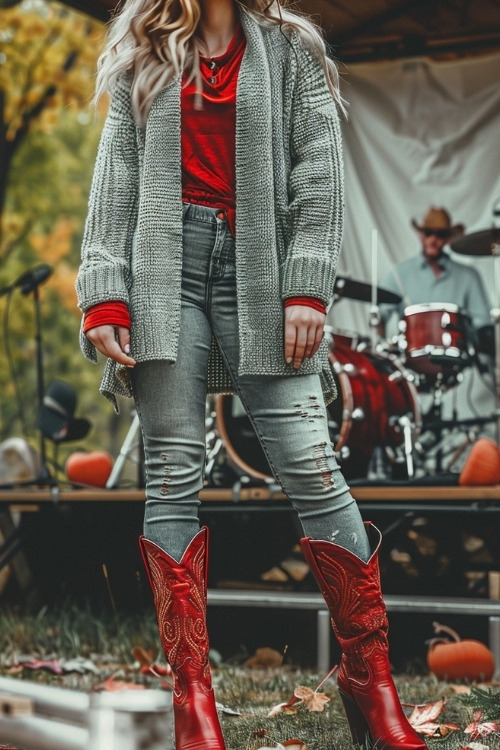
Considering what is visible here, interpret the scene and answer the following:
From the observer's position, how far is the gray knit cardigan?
7.32 feet

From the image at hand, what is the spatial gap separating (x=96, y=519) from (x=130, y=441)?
0.84 m

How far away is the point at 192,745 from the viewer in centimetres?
206

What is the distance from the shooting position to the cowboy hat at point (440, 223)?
6.09 meters

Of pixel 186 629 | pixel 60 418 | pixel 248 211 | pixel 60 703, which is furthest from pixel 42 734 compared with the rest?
pixel 60 418

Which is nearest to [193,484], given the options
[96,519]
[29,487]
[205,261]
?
[205,261]

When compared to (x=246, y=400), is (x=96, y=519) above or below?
below

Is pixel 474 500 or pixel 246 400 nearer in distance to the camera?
pixel 246 400

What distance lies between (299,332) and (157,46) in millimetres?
701

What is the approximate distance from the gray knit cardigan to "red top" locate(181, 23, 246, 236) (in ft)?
0.13

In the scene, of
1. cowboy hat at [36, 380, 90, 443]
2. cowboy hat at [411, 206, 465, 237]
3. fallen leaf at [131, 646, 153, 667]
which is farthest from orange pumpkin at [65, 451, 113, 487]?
cowboy hat at [411, 206, 465, 237]

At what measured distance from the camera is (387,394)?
5.27m

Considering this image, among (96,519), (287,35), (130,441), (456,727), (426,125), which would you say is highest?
(426,125)

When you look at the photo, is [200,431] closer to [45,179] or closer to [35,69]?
[35,69]

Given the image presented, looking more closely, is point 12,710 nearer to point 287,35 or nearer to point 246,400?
point 246,400
